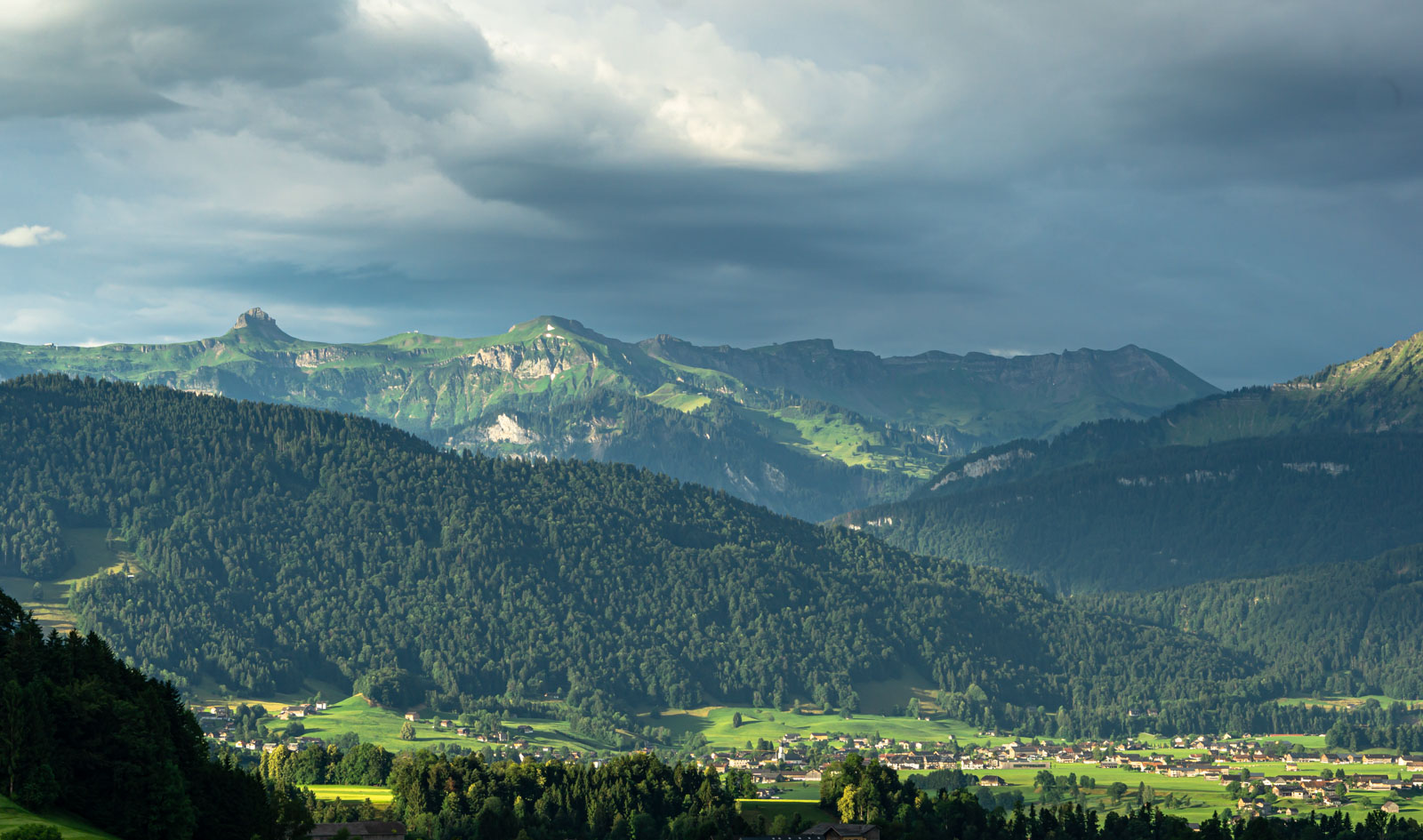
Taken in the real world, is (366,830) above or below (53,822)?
below

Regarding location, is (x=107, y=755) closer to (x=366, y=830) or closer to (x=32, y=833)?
(x=32, y=833)

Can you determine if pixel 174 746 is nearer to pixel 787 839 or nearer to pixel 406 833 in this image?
pixel 406 833

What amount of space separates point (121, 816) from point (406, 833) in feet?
192

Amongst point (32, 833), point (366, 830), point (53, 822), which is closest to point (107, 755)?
point (53, 822)

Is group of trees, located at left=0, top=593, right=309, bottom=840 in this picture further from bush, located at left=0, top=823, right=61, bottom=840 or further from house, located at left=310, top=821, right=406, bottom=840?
bush, located at left=0, top=823, right=61, bottom=840

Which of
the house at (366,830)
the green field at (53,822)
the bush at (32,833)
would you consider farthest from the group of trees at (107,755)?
the bush at (32,833)

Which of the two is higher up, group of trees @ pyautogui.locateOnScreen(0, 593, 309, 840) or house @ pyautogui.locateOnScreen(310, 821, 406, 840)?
group of trees @ pyautogui.locateOnScreen(0, 593, 309, 840)

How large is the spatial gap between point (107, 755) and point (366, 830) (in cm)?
5496

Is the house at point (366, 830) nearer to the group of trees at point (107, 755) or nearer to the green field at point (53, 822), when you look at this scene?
the group of trees at point (107, 755)

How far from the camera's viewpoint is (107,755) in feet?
473

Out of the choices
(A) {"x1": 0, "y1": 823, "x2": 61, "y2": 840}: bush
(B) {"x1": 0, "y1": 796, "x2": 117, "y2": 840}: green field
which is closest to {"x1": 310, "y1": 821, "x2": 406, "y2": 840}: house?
(B) {"x1": 0, "y1": 796, "x2": 117, "y2": 840}: green field

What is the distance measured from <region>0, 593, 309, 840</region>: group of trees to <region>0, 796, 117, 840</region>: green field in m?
1.91

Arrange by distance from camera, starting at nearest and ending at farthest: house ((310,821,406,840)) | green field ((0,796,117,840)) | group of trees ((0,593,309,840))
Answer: green field ((0,796,117,840)) → group of trees ((0,593,309,840)) → house ((310,821,406,840))

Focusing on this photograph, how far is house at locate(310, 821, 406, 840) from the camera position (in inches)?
7274
